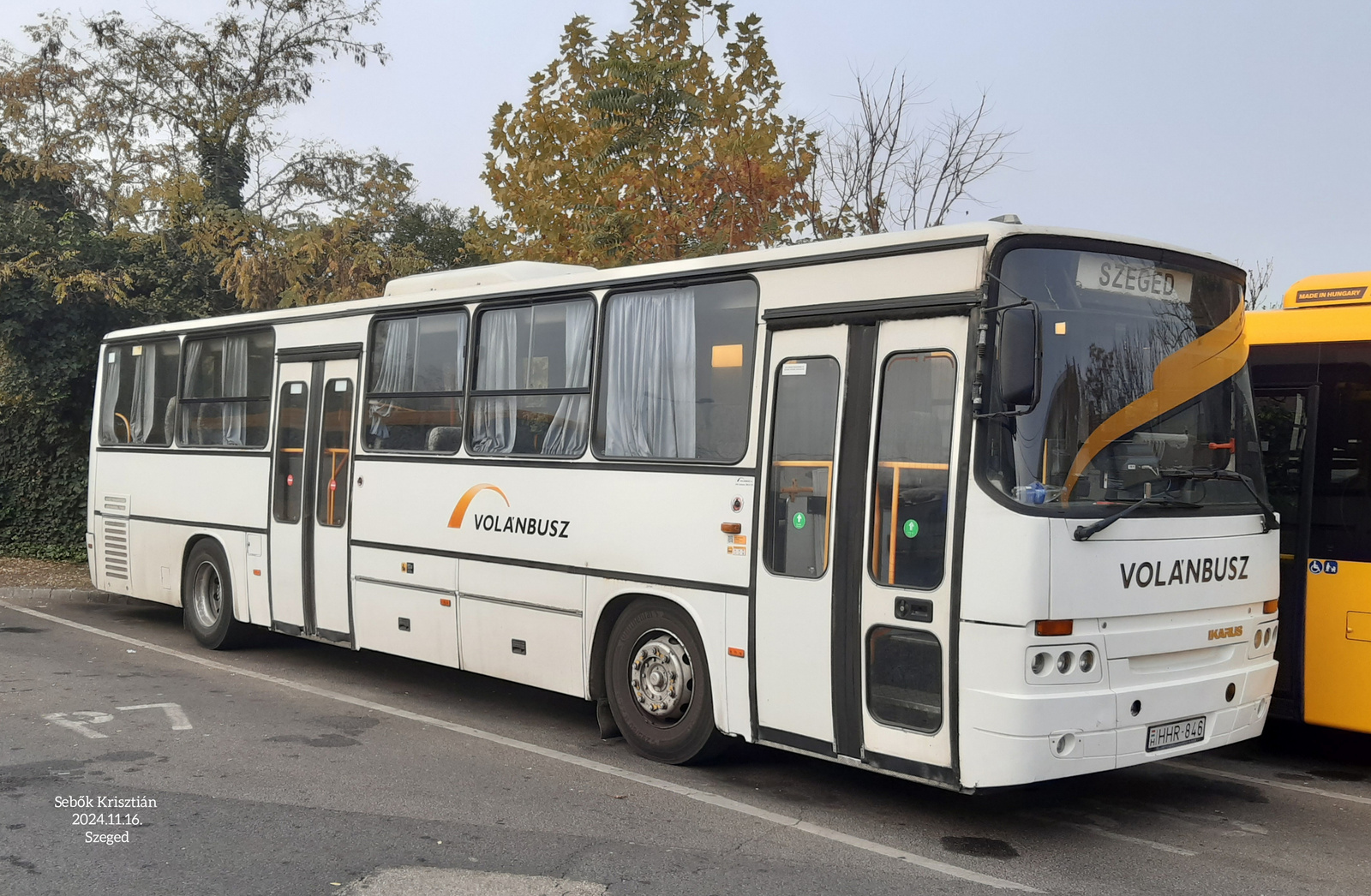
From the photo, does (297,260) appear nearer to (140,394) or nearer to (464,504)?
(140,394)

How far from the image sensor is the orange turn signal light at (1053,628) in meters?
5.72

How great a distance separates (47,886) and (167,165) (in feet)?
67.1

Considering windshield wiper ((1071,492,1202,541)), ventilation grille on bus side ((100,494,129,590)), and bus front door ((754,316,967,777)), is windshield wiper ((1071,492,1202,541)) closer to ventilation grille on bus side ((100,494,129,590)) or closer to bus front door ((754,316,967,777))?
bus front door ((754,316,967,777))

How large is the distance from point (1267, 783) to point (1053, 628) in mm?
2890

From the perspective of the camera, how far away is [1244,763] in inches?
321

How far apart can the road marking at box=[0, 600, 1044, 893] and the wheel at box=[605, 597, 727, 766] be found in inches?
11.0

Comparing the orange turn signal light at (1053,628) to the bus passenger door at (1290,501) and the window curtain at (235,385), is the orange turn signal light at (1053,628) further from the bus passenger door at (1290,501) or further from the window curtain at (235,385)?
the window curtain at (235,385)

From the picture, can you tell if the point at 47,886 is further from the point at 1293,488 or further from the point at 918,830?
the point at 1293,488

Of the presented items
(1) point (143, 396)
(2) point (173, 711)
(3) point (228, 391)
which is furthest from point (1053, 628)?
(1) point (143, 396)

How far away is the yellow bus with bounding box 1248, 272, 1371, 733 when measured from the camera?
7.50m

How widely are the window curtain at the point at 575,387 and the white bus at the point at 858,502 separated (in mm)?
24

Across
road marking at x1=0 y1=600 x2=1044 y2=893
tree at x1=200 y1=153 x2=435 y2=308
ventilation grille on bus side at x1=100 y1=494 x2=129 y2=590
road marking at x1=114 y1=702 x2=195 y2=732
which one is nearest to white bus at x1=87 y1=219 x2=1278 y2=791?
road marking at x1=0 y1=600 x2=1044 y2=893

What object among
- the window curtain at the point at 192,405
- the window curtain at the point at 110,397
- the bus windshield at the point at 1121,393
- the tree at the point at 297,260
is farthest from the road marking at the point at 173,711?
the tree at the point at 297,260

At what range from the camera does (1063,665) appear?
578cm
